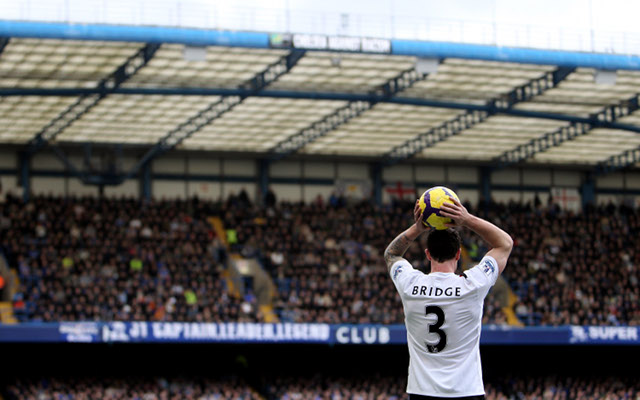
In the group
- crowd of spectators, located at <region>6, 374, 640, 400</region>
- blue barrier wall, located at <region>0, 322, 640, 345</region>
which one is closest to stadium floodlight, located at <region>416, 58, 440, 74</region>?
blue barrier wall, located at <region>0, 322, 640, 345</region>

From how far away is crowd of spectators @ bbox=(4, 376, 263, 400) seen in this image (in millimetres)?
32344

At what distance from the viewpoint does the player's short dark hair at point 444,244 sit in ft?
18.2

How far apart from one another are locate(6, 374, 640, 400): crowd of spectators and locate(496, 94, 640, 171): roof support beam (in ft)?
33.4

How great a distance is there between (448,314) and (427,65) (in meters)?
26.7

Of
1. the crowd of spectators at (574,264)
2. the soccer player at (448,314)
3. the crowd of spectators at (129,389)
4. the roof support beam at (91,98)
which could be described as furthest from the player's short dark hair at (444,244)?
the crowd of spectators at (574,264)

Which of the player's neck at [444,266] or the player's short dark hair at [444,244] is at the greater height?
the player's short dark hair at [444,244]

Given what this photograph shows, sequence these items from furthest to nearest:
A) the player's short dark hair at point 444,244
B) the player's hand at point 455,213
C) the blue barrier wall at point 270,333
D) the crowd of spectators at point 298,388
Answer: the crowd of spectators at point 298,388 → the blue barrier wall at point 270,333 → the player's short dark hair at point 444,244 → the player's hand at point 455,213

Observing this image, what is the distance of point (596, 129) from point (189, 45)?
20.0m

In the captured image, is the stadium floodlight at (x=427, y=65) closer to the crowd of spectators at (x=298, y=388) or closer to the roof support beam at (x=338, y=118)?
the roof support beam at (x=338, y=118)

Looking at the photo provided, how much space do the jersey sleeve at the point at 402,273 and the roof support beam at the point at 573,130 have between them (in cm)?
3388

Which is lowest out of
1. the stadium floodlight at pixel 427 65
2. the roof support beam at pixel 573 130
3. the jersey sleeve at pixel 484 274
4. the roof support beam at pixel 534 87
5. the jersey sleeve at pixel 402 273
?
the roof support beam at pixel 573 130

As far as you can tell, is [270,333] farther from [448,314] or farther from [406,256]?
[448,314]

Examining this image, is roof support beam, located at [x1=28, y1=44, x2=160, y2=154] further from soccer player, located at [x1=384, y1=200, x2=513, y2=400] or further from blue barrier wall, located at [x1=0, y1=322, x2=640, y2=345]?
soccer player, located at [x1=384, y1=200, x2=513, y2=400]

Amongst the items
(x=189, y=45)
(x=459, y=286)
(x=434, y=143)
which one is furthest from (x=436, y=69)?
(x=459, y=286)
